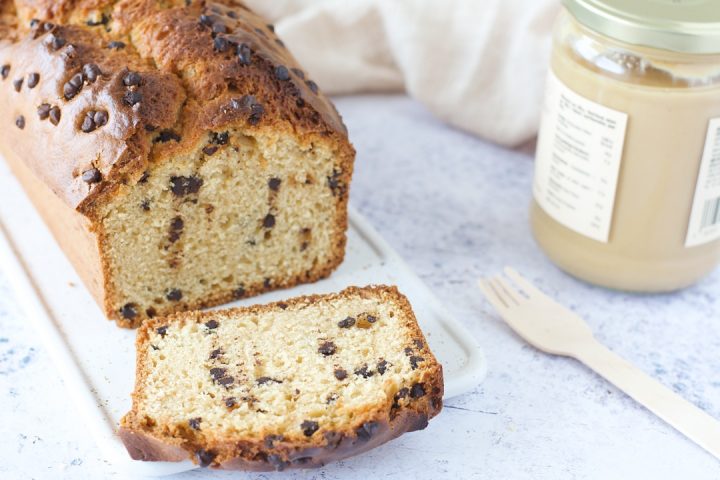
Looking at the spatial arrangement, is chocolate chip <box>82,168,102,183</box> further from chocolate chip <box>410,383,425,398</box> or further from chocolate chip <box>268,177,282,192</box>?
chocolate chip <box>410,383,425,398</box>

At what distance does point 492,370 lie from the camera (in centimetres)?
247

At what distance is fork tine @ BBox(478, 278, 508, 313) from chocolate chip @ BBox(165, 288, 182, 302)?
2.74ft

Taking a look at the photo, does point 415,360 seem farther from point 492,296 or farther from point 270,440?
point 492,296

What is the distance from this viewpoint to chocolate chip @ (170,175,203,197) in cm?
238

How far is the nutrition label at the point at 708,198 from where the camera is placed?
2.47 metres

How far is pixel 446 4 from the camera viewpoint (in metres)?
3.39

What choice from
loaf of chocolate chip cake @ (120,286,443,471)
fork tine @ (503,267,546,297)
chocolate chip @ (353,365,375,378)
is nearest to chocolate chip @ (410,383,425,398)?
loaf of chocolate chip cake @ (120,286,443,471)

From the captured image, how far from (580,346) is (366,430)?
0.76m

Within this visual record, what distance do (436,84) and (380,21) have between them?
33cm

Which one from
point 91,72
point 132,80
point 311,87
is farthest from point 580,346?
point 91,72

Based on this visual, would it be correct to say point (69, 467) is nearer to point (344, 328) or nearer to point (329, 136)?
point (344, 328)

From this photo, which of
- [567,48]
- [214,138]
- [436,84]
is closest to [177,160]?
[214,138]

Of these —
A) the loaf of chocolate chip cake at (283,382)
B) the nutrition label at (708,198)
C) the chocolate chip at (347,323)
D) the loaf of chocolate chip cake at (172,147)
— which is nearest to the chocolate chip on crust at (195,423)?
the loaf of chocolate chip cake at (283,382)

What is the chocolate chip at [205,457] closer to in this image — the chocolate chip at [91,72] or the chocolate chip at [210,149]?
the chocolate chip at [210,149]
